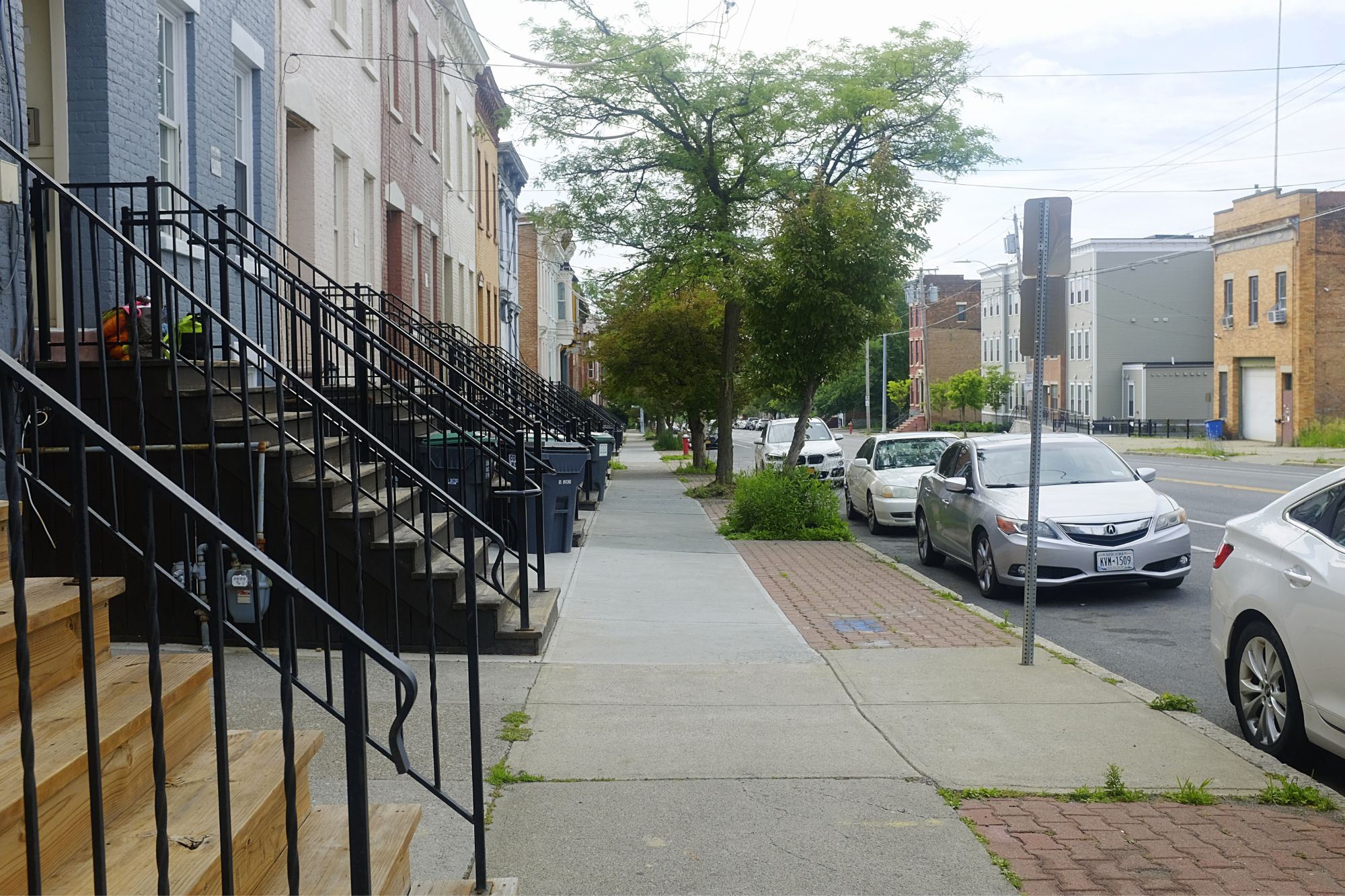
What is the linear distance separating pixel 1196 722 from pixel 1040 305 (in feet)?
9.82

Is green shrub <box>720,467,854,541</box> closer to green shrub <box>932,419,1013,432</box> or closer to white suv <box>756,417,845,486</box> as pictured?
white suv <box>756,417,845,486</box>

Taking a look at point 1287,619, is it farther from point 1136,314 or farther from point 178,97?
Answer: point 1136,314

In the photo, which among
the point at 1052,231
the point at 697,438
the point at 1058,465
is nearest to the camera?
the point at 1052,231

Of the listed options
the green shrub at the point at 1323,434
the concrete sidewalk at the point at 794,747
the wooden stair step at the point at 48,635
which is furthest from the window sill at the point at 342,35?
the green shrub at the point at 1323,434

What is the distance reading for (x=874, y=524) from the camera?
61.4 ft

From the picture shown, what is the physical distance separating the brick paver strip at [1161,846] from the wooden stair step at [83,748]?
114 inches

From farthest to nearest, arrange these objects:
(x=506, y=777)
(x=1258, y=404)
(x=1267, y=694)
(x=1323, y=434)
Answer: (x=1258, y=404)
(x=1323, y=434)
(x=1267, y=694)
(x=506, y=777)

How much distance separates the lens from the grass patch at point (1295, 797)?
540 cm

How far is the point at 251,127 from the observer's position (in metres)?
12.7

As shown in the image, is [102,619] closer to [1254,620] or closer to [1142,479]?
[1254,620]

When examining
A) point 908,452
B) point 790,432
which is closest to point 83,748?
point 908,452

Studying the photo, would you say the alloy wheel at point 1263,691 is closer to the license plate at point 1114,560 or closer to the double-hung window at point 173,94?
the license plate at point 1114,560

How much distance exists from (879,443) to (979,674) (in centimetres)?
1163

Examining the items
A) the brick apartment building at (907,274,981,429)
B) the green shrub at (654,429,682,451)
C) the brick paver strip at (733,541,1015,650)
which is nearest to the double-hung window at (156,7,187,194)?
the brick paver strip at (733,541,1015,650)
